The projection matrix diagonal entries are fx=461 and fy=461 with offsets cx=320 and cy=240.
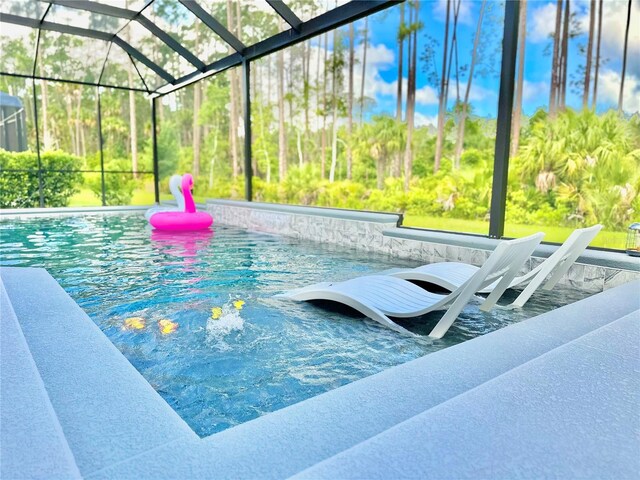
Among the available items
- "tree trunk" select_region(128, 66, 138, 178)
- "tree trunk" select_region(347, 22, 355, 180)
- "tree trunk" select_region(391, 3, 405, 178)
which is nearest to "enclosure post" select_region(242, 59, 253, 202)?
"tree trunk" select_region(347, 22, 355, 180)

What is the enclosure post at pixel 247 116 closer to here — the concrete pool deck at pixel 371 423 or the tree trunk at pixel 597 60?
the tree trunk at pixel 597 60

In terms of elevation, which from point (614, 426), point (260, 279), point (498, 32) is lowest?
point (260, 279)

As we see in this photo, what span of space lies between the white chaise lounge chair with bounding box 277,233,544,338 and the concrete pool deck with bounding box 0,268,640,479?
87cm

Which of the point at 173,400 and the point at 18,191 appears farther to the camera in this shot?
the point at 18,191

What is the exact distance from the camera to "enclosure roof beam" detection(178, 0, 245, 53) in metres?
8.47

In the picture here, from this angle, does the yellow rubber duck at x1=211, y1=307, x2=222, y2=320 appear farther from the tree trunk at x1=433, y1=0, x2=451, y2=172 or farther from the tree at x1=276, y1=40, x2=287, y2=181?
the tree at x1=276, y1=40, x2=287, y2=181

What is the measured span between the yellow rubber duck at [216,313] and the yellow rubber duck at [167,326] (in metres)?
0.31

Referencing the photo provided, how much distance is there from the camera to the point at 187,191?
8539mm

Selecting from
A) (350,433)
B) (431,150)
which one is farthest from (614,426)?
(431,150)

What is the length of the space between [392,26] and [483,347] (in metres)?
14.1

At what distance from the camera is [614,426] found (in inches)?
53.5

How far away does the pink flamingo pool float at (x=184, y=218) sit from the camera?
8516 mm

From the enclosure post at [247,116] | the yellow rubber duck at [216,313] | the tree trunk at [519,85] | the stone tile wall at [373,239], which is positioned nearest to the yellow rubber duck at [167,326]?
the yellow rubber duck at [216,313]

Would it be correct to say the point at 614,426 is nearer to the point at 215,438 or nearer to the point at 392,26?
the point at 215,438
